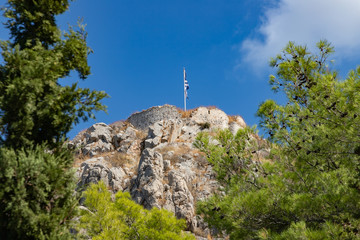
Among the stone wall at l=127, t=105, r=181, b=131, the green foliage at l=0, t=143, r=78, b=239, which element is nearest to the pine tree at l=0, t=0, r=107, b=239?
the green foliage at l=0, t=143, r=78, b=239

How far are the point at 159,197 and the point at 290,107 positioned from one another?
16.5 m

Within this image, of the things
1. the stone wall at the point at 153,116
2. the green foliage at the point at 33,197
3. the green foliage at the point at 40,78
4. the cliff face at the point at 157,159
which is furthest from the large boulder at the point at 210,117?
the green foliage at the point at 33,197

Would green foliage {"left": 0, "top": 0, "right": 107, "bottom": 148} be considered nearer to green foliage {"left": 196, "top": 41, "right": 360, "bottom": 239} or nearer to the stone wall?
green foliage {"left": 196, "top": 41, "right": 360, "bottom": 239}

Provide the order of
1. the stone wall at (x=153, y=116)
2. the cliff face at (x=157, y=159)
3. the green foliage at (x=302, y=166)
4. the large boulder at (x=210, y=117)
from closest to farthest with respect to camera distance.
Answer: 1. the green foliage at (x=302, y=166)
2. the cliff face at (x=157, y=159)
3. the large boulder at (x=210, y=117)
4. the stone wall at (x=153, y=116)

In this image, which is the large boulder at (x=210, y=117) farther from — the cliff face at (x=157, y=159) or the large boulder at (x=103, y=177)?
the large boulder at (x=103, y=177)

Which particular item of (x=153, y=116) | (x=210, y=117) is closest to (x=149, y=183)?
(x=210, y=117)

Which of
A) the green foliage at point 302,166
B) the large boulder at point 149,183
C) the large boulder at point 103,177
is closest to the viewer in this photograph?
the green foliage at point 302,166

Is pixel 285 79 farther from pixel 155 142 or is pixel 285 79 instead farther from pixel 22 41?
pixel 155 142

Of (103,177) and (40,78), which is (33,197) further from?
(103,177)

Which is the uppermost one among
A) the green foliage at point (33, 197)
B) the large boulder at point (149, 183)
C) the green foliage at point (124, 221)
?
the large boulder at point (149, 183)

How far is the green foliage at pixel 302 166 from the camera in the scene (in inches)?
264

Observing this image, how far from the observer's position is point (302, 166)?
824 cm

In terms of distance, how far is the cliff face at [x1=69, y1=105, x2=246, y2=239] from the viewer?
23953 mm

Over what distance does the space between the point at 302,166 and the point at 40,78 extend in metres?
6.69
